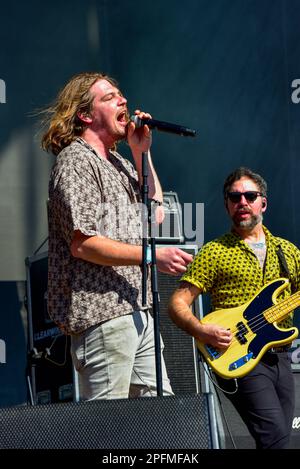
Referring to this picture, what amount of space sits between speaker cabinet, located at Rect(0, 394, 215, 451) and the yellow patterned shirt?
1.54m

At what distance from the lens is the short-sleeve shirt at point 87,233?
3.43 m

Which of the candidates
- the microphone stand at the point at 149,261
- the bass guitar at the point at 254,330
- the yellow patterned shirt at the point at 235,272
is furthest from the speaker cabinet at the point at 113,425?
the yellow patterned shirt at the point at 235,272

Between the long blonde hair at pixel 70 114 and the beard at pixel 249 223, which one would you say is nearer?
the long blonde hair at pixel 70 114

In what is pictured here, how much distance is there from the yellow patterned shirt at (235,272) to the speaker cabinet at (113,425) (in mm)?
1539

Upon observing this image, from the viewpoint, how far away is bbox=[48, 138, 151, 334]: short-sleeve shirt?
3.43 metres

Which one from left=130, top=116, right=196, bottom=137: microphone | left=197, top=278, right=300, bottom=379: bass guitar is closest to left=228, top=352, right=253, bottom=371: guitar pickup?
left=197, top=278, right=300, bottom=379: bass guitar

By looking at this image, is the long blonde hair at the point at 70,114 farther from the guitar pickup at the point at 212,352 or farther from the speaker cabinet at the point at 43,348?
the speaker cabinet at the point at 43,348

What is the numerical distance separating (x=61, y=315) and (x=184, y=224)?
3158 millimetres

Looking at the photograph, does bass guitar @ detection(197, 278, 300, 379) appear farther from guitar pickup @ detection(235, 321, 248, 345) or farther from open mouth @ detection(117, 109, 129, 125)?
open mouth @ detection(117, 109, 129, 125)

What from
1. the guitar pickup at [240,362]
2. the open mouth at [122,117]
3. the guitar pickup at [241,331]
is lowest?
the guitar pickup at [240,362]

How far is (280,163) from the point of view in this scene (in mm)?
7184

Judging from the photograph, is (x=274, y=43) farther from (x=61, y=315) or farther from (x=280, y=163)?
(x=61, y=315)

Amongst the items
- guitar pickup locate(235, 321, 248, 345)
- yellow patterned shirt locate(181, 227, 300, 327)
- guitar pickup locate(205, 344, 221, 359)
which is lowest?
guitar pickup locate(205, 344, 221, 359)
